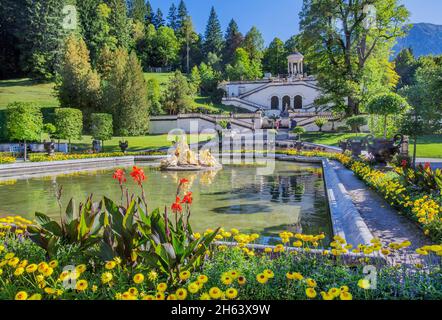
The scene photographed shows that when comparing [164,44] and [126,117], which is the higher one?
[164,44]

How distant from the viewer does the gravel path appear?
182 inches

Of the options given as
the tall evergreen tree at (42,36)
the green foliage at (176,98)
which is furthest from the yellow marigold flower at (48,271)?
the tall evergreen tree at (42,36)

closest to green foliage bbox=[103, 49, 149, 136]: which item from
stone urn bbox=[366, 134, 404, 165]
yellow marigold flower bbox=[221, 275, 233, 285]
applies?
stone urn bbox=[366, 134, 404, 165]

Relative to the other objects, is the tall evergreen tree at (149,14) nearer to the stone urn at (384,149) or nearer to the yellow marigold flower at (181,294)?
the stone urn at (384,149)

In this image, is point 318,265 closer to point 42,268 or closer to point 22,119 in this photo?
point 42,268

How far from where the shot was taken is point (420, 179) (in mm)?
7887

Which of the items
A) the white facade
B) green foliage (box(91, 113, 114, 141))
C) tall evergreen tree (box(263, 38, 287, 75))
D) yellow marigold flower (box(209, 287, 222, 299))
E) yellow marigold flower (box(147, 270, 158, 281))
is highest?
tall evergreen tree (box(263, 38, 287, 75))

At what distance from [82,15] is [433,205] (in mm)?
68932

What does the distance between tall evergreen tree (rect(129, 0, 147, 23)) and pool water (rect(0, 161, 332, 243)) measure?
85237 mm

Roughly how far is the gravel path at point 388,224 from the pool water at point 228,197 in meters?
0.80

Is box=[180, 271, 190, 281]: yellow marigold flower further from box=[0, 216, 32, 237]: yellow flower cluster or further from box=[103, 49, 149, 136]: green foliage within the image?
box=[103, 49, 149, 136]: green foliage

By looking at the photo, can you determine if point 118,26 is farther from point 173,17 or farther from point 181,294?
point 181,294

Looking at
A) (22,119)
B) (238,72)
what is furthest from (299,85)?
(22,119)

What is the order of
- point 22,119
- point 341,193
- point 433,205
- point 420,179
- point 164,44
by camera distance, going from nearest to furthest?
point 433,205, point 420,179, point 341,193, point 22,119, point 164,44
